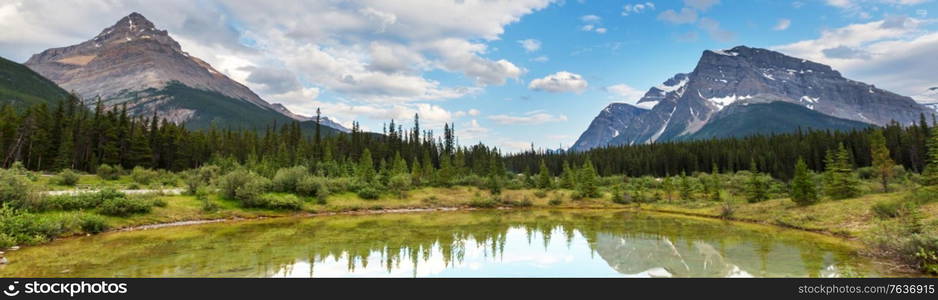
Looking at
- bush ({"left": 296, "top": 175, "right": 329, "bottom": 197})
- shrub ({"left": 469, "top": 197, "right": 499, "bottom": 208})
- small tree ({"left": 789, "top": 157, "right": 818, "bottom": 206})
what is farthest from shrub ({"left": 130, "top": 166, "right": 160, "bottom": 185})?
small tree ({"left": 789, "top": 157, "right": 818, "bottom": 206})

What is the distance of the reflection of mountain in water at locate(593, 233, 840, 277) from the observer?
16.9m

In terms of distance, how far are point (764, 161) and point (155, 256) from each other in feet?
387

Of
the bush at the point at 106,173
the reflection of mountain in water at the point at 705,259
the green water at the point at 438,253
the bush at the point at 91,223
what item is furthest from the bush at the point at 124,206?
the reflection of mountain in water at the point at 705,259

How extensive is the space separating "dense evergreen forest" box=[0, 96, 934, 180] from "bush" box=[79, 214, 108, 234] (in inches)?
1565

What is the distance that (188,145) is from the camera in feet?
283

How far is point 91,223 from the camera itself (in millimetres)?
27672

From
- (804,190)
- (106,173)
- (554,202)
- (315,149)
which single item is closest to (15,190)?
(106,173)

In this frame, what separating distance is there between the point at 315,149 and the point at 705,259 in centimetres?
9127

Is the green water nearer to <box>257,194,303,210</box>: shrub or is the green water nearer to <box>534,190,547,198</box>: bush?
<box>257,194,303,210</box>: shrub

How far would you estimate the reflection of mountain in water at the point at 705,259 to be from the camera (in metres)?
16.9

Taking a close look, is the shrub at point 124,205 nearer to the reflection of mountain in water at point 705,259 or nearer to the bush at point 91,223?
the bush at point 91,223

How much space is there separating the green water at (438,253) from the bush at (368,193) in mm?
20944

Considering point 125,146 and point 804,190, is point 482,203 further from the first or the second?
point 125,146
